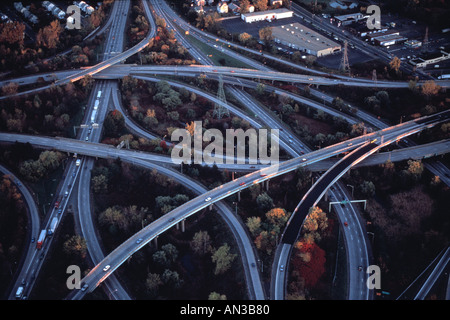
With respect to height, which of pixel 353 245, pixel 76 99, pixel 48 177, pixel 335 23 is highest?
pixel 335 23

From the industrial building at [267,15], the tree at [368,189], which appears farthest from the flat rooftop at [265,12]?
the tree at [368,189]

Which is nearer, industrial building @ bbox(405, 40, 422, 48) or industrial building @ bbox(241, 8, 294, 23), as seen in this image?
industrial building @ bbox(405, 40, 422, 48)

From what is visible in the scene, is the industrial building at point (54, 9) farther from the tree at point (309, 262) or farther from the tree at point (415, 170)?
the tree at point (309, 262)

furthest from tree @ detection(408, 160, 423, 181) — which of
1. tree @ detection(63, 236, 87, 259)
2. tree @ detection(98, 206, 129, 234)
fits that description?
tree @ detection(63, 236, 87, 259)

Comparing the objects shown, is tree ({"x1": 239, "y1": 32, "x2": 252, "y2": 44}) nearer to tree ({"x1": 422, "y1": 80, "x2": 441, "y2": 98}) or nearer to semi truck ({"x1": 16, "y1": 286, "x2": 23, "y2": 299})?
tree ({"x1": 422, "y1": 80, "x2": 441, "y2": 98})

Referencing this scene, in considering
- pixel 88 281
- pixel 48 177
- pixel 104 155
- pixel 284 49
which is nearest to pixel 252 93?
pixel 284 49

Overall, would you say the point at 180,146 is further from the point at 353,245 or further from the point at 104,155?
the point at 353,245

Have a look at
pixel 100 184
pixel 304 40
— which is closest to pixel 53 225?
pixel 100 184
